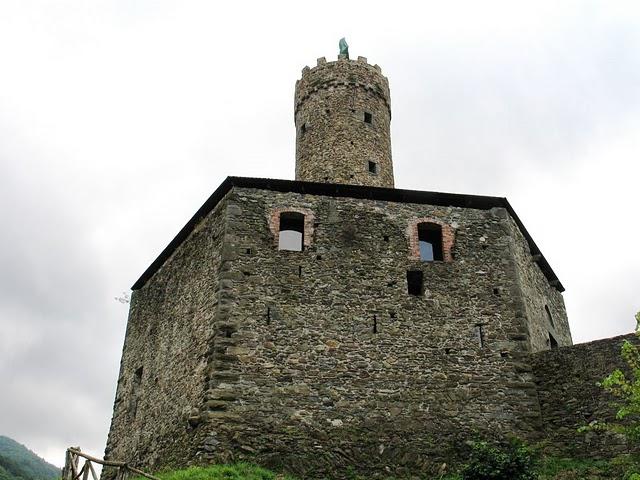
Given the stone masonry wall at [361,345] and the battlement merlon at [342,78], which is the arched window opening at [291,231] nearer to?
the stone masonry wall at [361,345]

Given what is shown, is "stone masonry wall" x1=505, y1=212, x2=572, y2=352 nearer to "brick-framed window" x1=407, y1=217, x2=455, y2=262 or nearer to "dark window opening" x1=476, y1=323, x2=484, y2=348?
"dark window opening" x1=476, y1=323, x2=484, y2=348

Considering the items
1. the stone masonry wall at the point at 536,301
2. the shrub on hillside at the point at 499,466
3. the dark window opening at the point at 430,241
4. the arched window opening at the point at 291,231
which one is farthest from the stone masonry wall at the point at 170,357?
the stone masonry wall at the point at 536,301

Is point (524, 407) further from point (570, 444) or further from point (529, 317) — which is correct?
point (529, 317)

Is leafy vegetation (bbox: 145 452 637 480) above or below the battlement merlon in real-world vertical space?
below

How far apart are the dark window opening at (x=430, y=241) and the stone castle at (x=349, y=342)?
41 mm

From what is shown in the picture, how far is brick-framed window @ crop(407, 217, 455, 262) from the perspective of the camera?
17.0 meters

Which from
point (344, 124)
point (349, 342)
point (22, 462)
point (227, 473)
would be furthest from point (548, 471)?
point (22, 462)

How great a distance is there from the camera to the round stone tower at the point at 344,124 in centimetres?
2058

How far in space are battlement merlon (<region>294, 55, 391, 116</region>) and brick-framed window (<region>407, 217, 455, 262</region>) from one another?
22.6 feet

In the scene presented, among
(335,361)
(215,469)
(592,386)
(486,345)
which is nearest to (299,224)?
(335,361)

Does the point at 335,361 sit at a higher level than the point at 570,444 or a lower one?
higher

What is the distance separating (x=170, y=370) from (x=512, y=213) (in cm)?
1007

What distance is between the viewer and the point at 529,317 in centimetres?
1672

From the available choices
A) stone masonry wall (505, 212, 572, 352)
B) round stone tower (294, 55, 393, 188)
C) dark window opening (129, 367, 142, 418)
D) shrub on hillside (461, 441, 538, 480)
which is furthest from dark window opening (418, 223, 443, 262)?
dark window opening (129, 367, 142, 418)
